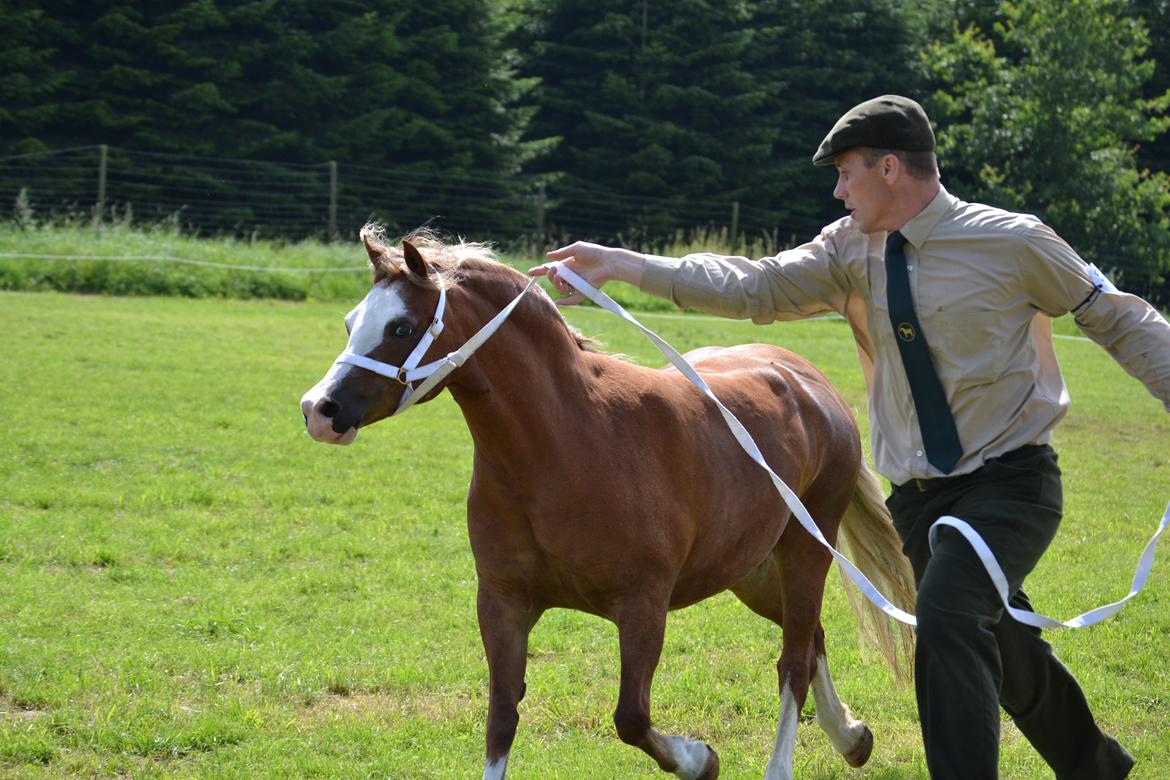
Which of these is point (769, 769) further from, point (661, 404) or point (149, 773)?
point (149, 773)

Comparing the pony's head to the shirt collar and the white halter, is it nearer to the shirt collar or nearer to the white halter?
the white halter

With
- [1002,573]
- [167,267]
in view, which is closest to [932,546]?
[1002,573]

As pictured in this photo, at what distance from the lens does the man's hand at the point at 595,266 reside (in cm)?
419

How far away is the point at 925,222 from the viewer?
3859 millimetres

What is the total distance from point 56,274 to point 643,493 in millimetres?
16763

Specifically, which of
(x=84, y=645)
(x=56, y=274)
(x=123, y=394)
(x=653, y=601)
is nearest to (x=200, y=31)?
(x=56, y=274)

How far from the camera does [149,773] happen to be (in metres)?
4.42

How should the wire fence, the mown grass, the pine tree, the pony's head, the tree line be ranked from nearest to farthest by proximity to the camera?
the pony's head < the mown grass < the wire fence < the tree line < the pine tree

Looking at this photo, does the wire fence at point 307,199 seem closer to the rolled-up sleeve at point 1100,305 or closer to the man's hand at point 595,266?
the man's hand at point 595,266

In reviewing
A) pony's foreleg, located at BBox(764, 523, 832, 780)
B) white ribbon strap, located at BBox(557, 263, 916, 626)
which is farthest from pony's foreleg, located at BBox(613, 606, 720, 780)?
pony's foreleg, located at BBox(764, 523, 832, 780)

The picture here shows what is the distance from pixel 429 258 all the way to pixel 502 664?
1311mm

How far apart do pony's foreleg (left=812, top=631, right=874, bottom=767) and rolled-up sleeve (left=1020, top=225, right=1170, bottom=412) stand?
1858 mm

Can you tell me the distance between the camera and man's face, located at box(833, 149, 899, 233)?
3857 mm

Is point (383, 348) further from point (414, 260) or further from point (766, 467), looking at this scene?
point (766, 467)
